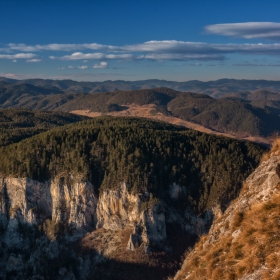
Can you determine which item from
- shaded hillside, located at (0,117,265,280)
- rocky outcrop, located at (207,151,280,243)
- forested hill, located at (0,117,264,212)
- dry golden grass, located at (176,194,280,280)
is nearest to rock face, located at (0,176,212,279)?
shaded hillside, located at (0,117,265,280)

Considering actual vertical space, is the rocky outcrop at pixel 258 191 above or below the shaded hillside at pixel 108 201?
above

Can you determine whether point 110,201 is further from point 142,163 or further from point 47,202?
point 47,202

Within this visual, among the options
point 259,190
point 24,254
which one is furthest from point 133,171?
point 259,190

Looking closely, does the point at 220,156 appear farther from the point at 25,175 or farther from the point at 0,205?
the point at 0,205

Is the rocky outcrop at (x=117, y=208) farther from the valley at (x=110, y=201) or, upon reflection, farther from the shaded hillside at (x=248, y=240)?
the shaded hillside at (x=248, y=240)

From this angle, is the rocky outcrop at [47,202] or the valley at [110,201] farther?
the rocky outcrop at [47,202]

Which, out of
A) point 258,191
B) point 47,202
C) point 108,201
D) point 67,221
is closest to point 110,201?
point 108,201

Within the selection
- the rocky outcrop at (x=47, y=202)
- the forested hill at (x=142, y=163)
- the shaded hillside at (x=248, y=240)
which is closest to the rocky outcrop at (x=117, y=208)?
the forested hill at (x=142, y=163)
